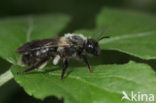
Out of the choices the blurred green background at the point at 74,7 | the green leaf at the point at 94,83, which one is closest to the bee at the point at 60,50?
the green leaf at the point at 94,83

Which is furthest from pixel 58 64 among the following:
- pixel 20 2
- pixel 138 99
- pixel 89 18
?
pixel 20 2

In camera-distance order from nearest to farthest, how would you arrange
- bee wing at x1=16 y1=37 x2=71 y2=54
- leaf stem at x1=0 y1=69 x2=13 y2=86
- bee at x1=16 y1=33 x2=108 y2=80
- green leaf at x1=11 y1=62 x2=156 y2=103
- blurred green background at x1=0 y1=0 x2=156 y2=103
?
green leaf at x1=11 y1=62 x2=156 y2=103 < leaf stem at x1=0 y1=69 x2=13 y2=86 < bee wing at x1=16 y1=37 x2=71 y2=54 < bee at x1=16 y1=33 x2=108 y2=80 < blurred green background at x1=0 y1=0 x2=156 y2=103

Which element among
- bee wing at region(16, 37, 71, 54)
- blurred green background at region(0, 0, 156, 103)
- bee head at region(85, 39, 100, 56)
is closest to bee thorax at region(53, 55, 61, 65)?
bee wing at region(16, 37, 71, 54)

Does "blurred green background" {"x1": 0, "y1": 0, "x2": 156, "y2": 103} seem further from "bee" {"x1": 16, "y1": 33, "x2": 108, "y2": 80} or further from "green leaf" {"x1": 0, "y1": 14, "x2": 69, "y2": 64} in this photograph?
"bee" {"x1": 16, "y1": 33, "x2": 108, "y2": 80}

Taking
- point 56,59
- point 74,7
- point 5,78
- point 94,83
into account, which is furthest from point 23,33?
point 74,7

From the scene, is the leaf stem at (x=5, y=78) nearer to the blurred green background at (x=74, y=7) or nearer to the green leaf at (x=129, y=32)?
the green leaf at (x=129, y=32)

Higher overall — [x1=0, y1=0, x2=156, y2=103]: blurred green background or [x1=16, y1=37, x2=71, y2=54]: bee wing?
[x1=16, y1=37, x2=71, y2=54]: bee wing

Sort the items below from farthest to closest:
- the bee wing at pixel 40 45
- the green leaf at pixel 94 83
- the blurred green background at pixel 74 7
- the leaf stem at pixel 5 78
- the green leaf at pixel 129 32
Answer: the blurred green background at pixel 74 7 < the green leaf at pixel 129 32 < the bee wing at pixel 40 45 < the leaf stem at pixel 5 78 < the green leaf at pixel 94 83
